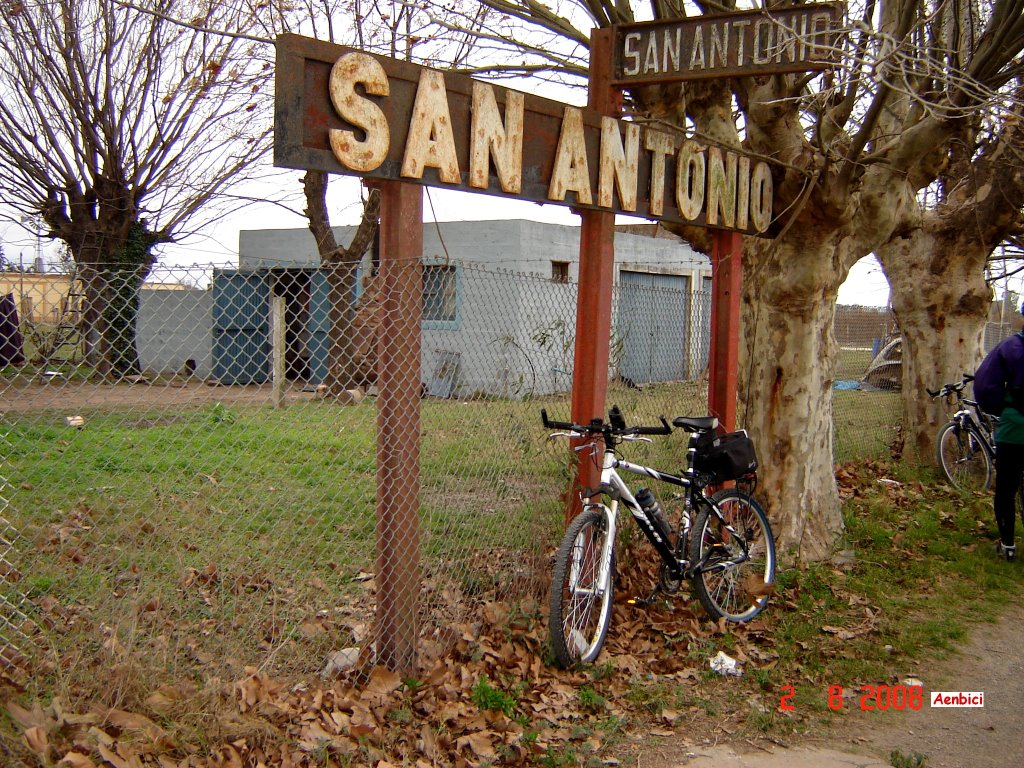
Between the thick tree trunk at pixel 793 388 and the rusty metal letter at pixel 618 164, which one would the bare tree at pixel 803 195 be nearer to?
the thick tree trunk at pixel 793 388

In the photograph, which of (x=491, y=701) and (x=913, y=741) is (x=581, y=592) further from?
(x=913, y=741)

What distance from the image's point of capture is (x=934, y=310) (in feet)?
34.7

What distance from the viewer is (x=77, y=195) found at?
17.8 metres

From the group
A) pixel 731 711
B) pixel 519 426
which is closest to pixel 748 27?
pixel 519 426

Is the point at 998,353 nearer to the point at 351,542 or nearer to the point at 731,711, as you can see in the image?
the point at 731,711

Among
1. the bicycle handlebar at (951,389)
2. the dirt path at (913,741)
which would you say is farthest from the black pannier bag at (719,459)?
the bicycle handlebar at (951,389)

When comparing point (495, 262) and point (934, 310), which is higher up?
point (495, 262)

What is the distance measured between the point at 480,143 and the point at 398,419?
148 cm

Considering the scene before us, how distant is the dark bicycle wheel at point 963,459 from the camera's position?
32.0 feet

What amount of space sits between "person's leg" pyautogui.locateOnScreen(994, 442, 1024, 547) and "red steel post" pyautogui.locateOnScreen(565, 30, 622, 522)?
3.54 m

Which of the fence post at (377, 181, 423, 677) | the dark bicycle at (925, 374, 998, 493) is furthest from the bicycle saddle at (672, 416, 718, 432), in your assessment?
the dark bicycle at (925, 374, 998, 493)

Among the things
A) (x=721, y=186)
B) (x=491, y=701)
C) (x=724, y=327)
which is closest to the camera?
(x=491, y=701)
